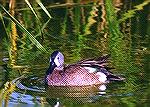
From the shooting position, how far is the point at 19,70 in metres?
8.73

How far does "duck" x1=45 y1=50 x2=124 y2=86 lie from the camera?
27.4 feet

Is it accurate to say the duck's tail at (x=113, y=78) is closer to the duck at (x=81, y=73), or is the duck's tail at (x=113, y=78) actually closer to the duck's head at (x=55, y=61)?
the duck at (x=81, y=73)

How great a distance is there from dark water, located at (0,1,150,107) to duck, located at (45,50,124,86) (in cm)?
13

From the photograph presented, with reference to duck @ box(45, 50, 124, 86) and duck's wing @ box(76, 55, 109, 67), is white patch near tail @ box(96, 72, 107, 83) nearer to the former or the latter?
duck @ box(45, 50, 124, 86)

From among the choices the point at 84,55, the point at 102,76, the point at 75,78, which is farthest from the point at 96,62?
the point at 84,55

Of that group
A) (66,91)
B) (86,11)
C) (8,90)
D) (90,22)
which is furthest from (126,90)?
(86,11)

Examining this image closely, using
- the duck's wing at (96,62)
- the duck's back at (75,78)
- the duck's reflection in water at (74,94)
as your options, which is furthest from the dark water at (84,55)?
the duck's wing at (96,62)

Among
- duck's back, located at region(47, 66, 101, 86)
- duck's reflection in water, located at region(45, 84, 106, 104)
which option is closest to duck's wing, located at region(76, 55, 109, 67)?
duck's back, located at region(47, 66, 101, 86)

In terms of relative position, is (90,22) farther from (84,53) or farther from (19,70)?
(19,70)

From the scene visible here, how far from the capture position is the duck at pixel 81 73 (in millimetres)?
8359

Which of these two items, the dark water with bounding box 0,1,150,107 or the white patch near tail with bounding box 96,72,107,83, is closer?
the dark water with bounding box 0,1,150,107

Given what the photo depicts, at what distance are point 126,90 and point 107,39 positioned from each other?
261 centimetres

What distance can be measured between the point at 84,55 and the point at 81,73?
3.30ft

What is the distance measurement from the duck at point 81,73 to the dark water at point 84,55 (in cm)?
13
